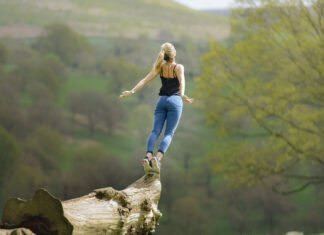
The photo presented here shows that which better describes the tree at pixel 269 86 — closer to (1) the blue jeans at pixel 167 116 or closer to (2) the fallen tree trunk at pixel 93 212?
(1) the blue jeans at pixel 167 116

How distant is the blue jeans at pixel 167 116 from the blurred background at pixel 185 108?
17810 mm

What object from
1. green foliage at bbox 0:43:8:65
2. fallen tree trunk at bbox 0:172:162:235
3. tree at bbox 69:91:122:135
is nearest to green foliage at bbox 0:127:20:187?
tree at bbox 69:91:122:135

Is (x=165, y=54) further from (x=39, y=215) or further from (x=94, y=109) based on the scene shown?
(x=94, y=109)

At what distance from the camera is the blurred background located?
29.7 metres

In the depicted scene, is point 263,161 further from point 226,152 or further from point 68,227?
point 68,227

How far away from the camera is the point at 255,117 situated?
2975 cm

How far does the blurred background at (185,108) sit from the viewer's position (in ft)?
97.3

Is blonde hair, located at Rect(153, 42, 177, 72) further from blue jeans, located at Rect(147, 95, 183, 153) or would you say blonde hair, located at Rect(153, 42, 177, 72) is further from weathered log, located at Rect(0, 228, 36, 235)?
weathered log, located at Rect(0, 228, 36, 235)

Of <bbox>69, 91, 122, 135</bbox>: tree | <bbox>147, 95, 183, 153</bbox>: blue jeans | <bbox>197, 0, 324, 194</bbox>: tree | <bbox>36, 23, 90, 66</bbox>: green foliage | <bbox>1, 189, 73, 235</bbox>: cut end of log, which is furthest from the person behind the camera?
<bbox>36, 23, 90, 66</bbox>: green foliage

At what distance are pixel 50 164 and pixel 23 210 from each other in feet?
132

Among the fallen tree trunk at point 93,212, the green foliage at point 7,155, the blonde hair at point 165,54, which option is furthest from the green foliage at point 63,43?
the fallen tree trunk at point 93,212

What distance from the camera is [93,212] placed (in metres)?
9.24

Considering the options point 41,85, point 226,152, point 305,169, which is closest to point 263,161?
point 226,152

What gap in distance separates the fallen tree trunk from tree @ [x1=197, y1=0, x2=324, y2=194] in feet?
61.4
